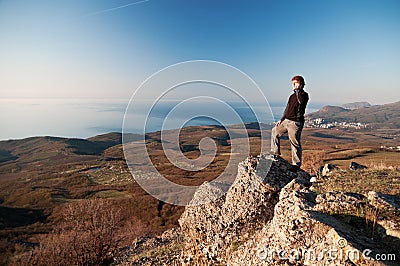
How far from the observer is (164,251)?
625 inches

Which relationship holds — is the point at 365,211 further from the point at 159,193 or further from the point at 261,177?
the point at 159,193

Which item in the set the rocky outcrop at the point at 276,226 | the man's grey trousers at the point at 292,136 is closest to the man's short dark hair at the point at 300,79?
the man's grey trousers at the point at 292,136

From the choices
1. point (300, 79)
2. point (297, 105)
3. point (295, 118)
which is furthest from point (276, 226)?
point (300, 79)

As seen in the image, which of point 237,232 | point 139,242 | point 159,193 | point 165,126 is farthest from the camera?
point 159,193

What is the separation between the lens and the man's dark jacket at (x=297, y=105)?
395 inches

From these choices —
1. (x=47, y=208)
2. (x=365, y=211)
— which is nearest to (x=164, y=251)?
(x=365, y=211)

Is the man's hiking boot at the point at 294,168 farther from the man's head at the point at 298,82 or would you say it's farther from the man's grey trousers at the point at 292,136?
the man's head at the point at 298,82

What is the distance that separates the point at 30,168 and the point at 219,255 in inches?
7538

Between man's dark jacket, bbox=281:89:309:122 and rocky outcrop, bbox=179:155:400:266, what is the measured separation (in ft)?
5.83

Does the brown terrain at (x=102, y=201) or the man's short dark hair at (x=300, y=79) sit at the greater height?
the man's short dark hair at (x=300, y=79)

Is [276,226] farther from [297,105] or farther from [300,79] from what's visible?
[300,79]

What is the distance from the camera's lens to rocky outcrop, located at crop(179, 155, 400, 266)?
5.65 metres

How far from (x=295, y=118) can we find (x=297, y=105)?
0.52 meters

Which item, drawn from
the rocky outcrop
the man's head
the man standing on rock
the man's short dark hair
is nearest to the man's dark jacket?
the man standing on rock
